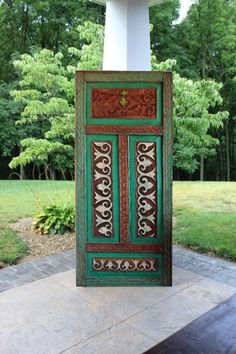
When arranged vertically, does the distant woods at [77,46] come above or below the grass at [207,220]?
above

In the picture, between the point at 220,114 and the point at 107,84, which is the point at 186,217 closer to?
the point at 220,114

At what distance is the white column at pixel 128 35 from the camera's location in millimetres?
2666

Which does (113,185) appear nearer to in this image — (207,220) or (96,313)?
(96,313)

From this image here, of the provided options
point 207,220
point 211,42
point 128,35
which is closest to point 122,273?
point 128,35

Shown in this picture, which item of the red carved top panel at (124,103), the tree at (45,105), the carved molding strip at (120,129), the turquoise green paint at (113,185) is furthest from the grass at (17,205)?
the red carved top panel at (124,103)

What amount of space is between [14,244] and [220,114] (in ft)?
10.2

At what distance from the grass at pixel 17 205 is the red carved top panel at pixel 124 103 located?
161 centimetres

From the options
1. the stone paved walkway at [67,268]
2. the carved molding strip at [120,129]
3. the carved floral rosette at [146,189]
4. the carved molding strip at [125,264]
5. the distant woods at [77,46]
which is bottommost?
the stone paved walkway at [67,268]

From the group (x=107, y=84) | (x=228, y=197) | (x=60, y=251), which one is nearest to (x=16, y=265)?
(x=60, y=251)

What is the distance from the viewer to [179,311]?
2209mm

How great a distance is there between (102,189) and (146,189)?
0.32 m

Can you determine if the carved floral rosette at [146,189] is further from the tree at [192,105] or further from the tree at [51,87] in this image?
the tree at [51,87]

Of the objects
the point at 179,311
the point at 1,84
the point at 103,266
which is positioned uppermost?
the point at 1,84

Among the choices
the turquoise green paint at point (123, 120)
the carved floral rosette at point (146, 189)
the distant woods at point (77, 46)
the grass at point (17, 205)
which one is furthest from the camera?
the distant woods at point (77, 46)
